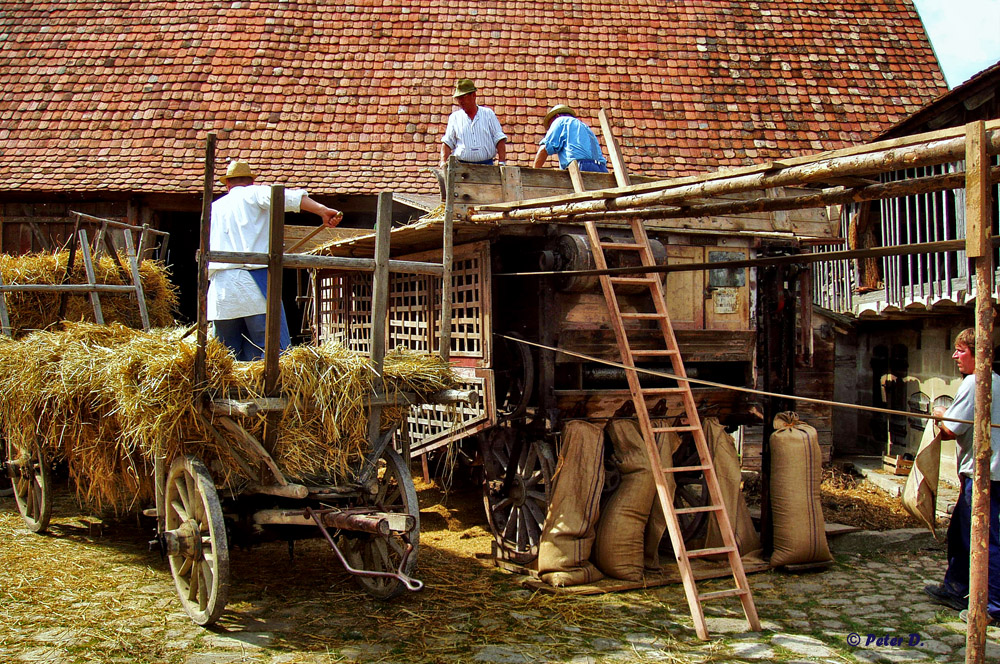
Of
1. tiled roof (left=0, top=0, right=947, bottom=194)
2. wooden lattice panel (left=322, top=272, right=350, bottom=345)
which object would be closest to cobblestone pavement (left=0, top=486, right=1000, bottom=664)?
wooden lattice panel (left=322, top=272, right=350, bottom=345)

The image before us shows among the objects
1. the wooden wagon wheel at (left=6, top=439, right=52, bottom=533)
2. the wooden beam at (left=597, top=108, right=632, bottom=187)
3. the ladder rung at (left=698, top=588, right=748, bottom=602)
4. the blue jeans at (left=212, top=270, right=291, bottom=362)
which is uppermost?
the wooden beam at (left=597, top=108, right=632, bottom=187)

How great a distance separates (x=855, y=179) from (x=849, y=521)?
5.20 meters

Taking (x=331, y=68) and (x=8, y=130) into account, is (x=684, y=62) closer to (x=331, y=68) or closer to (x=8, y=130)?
(x=331, y=68)

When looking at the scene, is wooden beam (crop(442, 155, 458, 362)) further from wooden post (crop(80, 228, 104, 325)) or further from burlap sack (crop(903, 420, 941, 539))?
wooden post (crop(80, 228, 104, 325))

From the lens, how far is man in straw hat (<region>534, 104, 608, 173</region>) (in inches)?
263

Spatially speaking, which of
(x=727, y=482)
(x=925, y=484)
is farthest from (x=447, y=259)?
(x=925, y=484)

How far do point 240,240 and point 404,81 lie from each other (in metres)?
7.86

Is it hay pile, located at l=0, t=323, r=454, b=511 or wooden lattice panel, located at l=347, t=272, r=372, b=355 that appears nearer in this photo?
hay pile, located at l=0, t=323, r=454, b=511

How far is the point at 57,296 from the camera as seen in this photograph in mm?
7324

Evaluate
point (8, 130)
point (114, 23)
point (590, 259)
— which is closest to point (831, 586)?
point (590, 259)

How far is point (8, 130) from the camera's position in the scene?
1172 cm

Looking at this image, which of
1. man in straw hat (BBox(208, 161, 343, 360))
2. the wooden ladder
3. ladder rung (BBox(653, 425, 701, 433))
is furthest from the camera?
ladder rung (BBox(653, 425, 701, 433))

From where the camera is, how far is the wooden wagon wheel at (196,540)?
13.9ft

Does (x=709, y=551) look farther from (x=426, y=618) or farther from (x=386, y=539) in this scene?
(x=386, y=539)
